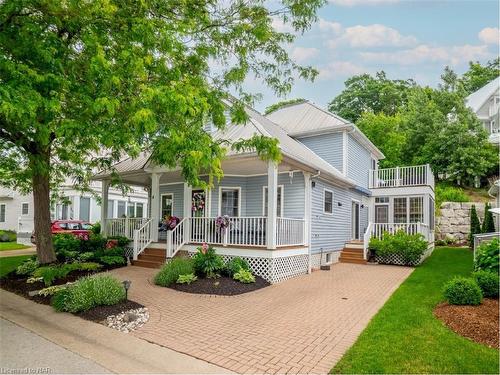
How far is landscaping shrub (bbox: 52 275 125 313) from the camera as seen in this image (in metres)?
6.71

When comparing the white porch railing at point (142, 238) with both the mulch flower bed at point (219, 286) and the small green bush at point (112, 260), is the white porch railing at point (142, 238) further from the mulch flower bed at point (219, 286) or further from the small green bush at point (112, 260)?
the mulch flower bed at point (219, 286)

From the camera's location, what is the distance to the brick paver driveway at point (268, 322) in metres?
4.75

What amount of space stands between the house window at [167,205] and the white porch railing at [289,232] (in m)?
6.02

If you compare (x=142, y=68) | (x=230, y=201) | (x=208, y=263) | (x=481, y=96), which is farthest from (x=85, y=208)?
(x=481, y=96)

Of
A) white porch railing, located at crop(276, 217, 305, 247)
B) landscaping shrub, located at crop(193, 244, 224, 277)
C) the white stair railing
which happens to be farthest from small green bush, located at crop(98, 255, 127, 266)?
white porch railing, located at crop(276, 217, 305, 247)

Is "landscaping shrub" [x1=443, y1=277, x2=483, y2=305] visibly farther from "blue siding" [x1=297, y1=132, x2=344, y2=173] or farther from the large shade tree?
"blue siding" [x1=297, y1=132, x2=344, y2=173]

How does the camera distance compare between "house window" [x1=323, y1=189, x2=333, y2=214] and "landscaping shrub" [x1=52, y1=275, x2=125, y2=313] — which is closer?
"landscaping shrub" [x1=52, y1=275, x2=125, y2=313]

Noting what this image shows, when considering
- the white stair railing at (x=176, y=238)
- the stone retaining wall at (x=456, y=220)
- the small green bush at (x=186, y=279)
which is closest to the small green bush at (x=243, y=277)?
the small green bush at (x=186, y=279)

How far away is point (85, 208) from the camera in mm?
24641

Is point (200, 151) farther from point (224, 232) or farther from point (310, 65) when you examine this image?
point (224, 232)

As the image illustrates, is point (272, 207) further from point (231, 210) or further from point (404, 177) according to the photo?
point (404, 177)

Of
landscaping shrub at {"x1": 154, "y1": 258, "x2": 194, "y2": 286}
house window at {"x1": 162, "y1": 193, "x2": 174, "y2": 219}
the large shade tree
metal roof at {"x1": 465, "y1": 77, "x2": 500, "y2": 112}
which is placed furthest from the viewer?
metal roof at {"x1": 465, "y1": 77, "x2": 500, "y2": 112}

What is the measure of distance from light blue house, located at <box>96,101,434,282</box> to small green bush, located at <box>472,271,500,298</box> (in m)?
5.02

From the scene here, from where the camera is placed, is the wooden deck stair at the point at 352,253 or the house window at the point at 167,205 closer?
the house window at the point at 167,205
